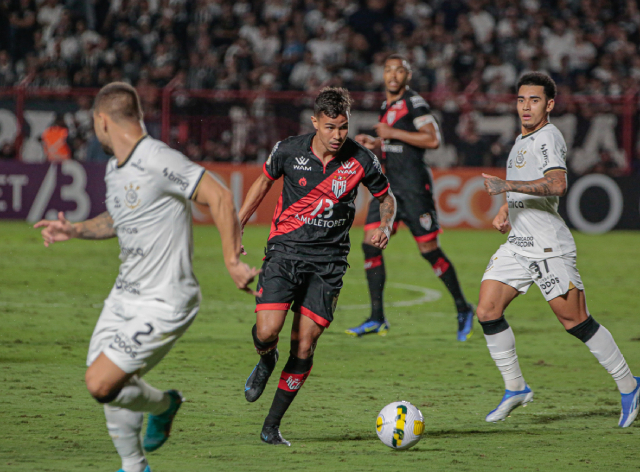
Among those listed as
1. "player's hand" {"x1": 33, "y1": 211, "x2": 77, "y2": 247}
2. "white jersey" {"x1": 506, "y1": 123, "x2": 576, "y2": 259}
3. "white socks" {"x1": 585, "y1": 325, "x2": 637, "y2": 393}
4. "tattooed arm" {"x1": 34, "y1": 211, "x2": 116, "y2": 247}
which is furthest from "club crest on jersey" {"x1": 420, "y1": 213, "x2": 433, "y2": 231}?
"player's hand" {"x1": 33, "y1": 211, "x2": 77, "y2": 247}

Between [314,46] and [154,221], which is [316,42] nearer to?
[314,46]

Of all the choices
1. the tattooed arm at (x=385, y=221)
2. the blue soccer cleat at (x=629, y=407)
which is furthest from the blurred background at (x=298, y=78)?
the blue soccer cleat at (x=629, y=407)

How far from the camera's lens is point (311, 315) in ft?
17.4

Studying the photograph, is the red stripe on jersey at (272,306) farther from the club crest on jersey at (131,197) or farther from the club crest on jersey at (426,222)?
the club crest on jersey at (426,222)

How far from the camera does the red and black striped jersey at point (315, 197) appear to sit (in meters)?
5.46

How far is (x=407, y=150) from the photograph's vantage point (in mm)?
8945

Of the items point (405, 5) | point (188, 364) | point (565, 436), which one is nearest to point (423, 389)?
point (565, 436)

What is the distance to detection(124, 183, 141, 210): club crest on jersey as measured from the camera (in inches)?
163

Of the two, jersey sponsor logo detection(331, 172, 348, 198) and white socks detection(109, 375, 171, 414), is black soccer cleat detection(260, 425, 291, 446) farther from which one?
jersey sponsor logo detection(331, 172, 348, 198)

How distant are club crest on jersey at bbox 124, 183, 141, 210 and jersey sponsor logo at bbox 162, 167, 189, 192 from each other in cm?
16

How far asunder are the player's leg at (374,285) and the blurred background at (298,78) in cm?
904

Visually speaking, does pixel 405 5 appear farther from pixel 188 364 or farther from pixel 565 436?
pixel 565 436

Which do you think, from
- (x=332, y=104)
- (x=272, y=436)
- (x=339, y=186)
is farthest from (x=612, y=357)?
(x=332, y=104)

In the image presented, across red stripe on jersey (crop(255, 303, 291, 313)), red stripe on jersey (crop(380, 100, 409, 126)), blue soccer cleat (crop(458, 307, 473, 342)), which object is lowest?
blue soccer cleat (crop(458, 307, 473, 342))
